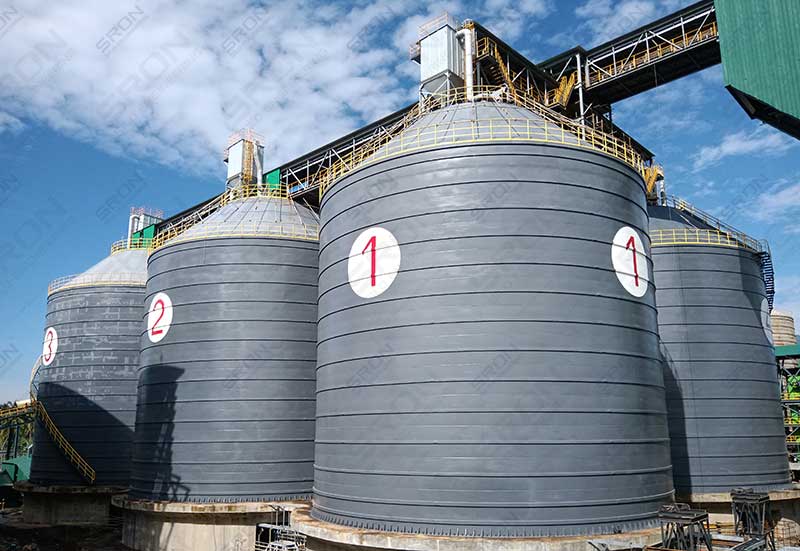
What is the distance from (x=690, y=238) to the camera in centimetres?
2706

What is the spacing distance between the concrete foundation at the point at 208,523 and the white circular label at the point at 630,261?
12737 mm

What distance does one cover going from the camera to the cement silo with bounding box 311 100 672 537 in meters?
15.4

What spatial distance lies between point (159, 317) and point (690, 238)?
21489 millimetres

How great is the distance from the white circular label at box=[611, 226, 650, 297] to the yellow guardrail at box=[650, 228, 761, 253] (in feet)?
29.9

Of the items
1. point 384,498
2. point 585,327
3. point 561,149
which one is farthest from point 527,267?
point 384,498

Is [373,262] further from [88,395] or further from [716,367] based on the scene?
[88,395]

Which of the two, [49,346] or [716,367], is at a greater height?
[49,346]

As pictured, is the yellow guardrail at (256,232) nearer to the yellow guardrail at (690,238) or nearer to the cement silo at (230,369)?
the cement silo at (230,369)

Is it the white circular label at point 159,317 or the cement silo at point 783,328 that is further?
the cement silo at point 783,328

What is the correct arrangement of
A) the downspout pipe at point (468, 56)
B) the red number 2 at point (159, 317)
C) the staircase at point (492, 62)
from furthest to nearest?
the staircase at point (492, 62) → the red number 2 at point (159, 317) → the downspout pipe at point (468, 56)

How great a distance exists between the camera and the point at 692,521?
14359mm

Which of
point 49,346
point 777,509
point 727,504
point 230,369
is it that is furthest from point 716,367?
point 49,346

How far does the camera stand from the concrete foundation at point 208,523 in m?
22.3

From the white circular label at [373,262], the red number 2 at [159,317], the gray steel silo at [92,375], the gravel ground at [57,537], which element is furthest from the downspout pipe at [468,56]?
the gravel ground at [57,537]
